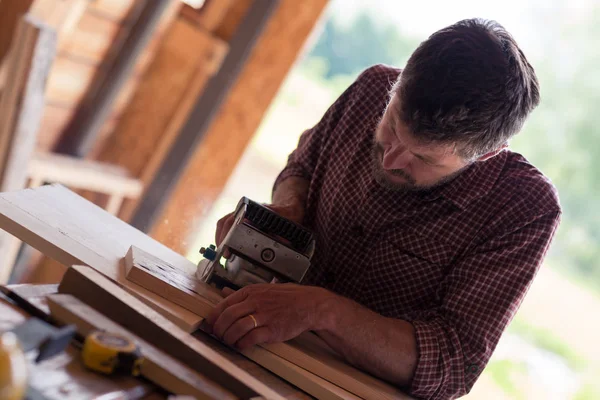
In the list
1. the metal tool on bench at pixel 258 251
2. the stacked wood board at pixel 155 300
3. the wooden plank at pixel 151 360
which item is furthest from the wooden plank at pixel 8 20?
the wooden plank at pixel 151 360

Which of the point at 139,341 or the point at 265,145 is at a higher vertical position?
the point at 265,145

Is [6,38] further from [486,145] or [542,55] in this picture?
[542,55]

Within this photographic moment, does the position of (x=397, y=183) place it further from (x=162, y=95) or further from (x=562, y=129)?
(x=562, y=129)

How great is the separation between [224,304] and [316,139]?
2.67 feet

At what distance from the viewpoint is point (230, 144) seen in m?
4.23

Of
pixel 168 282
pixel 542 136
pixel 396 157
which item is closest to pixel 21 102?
pixel 168 282

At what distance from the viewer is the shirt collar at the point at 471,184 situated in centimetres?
186

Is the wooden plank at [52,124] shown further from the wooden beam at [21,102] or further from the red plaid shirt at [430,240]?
the red plaid shirt at [430,240]

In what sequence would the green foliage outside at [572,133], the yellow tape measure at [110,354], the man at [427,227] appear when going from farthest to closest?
the green foliage outside at [572,133], the man at [427,227], the yellow tape measure at [110,354]

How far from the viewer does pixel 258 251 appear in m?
1.67

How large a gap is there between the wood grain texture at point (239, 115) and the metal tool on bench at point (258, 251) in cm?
211

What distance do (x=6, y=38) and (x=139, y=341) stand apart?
2.23 m

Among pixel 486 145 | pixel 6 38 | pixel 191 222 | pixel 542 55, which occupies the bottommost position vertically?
pixel 191 222

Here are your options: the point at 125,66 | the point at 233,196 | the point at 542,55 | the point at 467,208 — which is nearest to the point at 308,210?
the point at 467,208
